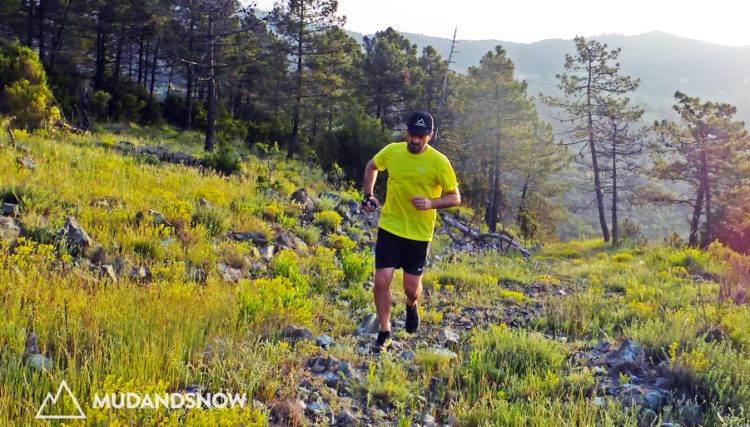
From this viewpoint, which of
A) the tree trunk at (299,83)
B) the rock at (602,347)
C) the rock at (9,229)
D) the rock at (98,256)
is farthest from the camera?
the tree trunk at (299,83)

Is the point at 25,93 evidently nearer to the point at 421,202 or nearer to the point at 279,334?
the point at 279,334

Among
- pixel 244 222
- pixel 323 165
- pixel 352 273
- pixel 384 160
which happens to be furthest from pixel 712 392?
pixel 323 165

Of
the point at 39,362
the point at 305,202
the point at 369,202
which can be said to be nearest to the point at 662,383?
the point at 369,202

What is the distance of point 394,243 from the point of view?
439 cm

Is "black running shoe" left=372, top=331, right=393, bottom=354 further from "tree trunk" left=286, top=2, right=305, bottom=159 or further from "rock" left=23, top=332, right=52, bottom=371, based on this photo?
"tree trunk" left=286, top=2, right=305, bottom=159

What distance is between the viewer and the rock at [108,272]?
4293mm

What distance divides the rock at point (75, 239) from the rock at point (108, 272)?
518mm

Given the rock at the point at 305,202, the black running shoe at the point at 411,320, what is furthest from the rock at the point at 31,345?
the rock at the point at 305,202

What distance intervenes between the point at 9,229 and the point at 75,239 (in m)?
0.58

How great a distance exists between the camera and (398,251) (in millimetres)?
4398

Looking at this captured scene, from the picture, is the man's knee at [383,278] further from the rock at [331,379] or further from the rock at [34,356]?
the rock at [34,356]

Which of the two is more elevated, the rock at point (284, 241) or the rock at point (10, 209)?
the rock at point (10, 209)

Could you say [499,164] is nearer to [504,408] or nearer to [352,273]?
[352,273]

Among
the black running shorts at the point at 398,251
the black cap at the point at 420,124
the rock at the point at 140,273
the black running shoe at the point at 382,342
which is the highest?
the black cap at the point at 420,124
